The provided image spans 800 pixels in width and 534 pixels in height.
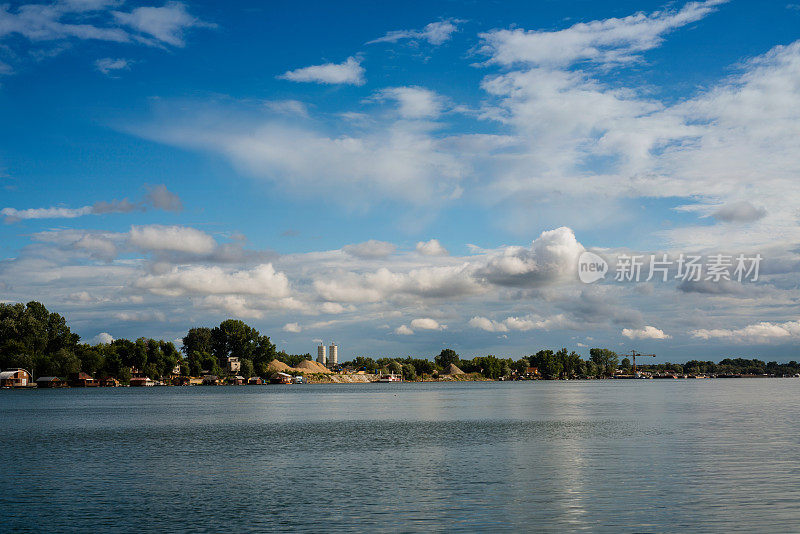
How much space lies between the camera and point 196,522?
31156 millimetres

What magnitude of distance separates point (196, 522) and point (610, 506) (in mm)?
20006

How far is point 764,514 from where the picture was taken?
31.2 meters

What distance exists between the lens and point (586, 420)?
295 feet

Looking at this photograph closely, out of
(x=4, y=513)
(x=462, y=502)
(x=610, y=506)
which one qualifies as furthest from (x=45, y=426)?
(x=610, y=506)

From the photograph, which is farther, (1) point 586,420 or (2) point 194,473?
(1) point 586,420

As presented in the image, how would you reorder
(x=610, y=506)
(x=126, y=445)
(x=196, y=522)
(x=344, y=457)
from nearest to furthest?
(x=196, y=522)
(x=610, y=506)
(x=344, y=457)
(x=126, y=445)

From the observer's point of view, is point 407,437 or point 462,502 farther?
point 407,437

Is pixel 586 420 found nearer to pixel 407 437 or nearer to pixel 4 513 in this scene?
pixel 407 437

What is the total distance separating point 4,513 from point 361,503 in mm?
17731

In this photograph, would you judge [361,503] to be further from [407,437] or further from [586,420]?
[586,420]

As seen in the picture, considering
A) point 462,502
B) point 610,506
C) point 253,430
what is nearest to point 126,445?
point 253,430

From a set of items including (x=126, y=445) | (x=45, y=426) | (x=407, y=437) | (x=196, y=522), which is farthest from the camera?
(x=45, y=426)

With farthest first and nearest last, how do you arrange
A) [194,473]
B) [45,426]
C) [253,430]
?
[45,426], [253,430], [194,473]

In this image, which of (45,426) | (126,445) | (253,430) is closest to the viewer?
(126,445)
